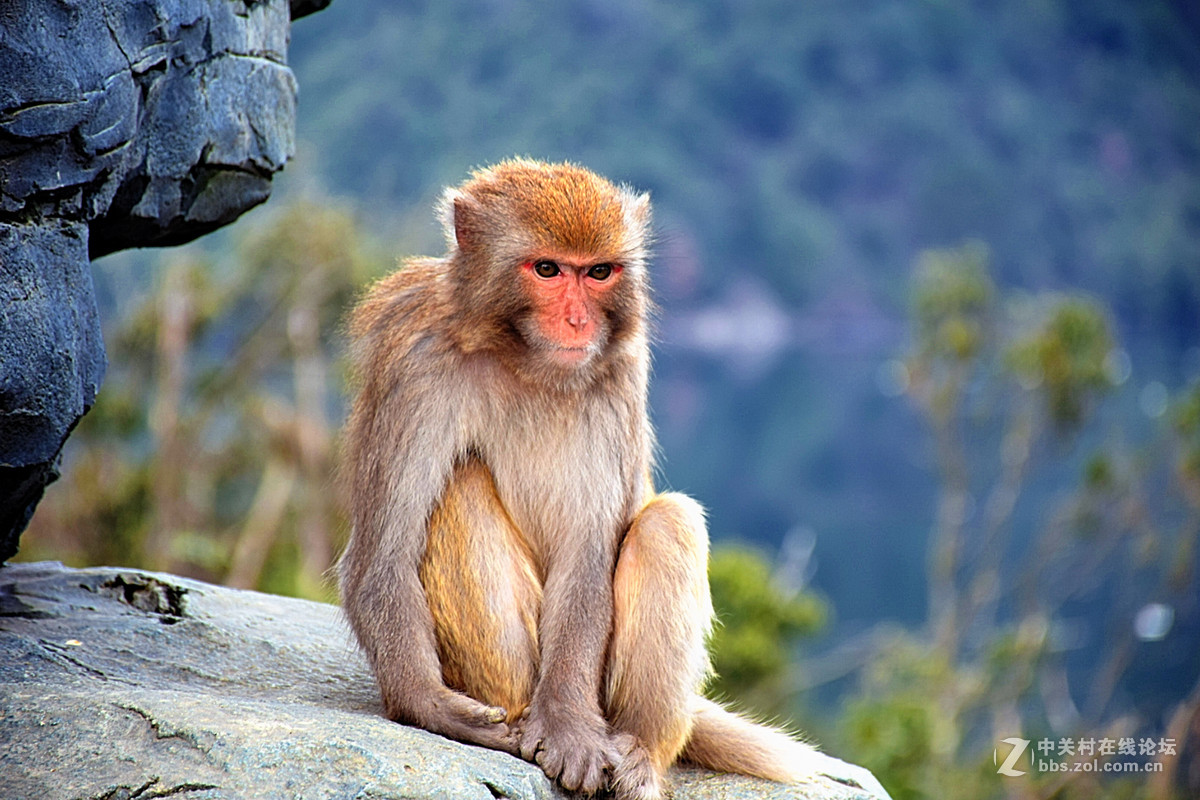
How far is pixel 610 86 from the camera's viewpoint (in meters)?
50.0

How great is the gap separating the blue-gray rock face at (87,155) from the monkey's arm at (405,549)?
34.4 inches

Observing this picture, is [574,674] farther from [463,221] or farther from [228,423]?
[228,423]

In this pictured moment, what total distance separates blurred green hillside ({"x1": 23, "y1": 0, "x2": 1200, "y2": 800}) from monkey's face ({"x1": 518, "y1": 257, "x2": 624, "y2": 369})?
19.5 inches

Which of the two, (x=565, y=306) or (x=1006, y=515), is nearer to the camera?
(x=565, y=306)

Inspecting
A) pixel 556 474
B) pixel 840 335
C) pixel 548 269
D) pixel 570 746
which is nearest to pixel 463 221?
pixel 548 269

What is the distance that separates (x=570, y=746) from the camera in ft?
11.4

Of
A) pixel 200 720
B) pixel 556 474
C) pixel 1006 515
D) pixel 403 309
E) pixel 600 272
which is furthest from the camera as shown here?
pixel 1006 515

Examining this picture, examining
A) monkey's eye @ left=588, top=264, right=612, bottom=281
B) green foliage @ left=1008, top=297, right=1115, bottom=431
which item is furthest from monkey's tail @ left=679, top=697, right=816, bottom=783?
green foliage @ left=1008, top=297, right=1115, bottom=431

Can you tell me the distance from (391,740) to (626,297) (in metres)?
1.43

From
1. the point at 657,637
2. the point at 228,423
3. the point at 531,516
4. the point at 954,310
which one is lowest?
the point at 228,423

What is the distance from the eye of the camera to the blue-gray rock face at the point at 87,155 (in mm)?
3211

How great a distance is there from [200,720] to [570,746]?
1008 millimetres

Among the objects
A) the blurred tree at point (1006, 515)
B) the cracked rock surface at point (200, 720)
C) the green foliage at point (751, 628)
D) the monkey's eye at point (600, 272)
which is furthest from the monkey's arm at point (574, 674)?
the blurred tree at point (1006, 515)

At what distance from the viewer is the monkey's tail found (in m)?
3.91
